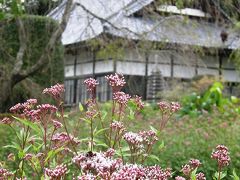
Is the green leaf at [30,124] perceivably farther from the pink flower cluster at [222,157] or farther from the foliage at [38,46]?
the foliage at [38,46]

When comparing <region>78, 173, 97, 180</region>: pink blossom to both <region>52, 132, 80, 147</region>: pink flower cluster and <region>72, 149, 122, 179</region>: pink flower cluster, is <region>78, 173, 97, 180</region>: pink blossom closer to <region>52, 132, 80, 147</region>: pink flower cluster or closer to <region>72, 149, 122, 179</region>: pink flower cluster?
<region>72, 149, 122, 179</region>: pink flower cluster

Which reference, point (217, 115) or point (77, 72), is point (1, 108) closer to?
point (217, 115)

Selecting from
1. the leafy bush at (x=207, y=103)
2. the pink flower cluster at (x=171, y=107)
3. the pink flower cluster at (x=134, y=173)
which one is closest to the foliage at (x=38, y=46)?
the leafy bush at (x=207, y=103)

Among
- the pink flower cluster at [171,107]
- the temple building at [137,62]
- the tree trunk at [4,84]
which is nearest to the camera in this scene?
the pink flower cluster at [171,107]

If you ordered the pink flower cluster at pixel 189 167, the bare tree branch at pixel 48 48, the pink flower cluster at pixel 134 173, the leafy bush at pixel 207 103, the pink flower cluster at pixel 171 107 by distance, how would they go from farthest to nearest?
1. the leafy bush at pixel 207 103
2. the bare tree branch at pixel 48 48
3. the pink flower cluster at pixel 171 107
4. the pink flower cluster at pixel 189 167
5. the pink flower cluster at pixel 134 173

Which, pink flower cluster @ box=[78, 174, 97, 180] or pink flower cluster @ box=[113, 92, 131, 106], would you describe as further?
pink flower cluster @ box=[113, 92, 131, 106]

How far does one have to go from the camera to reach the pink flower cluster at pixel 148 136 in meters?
1.96

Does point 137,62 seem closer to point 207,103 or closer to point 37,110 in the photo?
A: point 207,103

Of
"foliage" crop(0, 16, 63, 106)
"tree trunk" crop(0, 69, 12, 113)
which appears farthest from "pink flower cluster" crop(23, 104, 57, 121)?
"foliage" crop(0, 16, 63, 106)

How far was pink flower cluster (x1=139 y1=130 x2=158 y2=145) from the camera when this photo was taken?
1957 millimetres

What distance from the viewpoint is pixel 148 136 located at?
6.58 ft

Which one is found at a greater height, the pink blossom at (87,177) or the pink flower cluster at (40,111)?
the pink flower cluster at (40,111)

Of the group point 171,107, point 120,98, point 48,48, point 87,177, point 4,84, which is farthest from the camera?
point 4,84

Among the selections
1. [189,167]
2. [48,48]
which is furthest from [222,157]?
[48,48]
